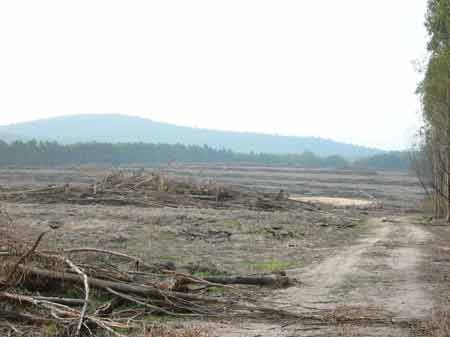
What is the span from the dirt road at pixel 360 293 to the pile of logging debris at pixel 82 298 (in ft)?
2.51

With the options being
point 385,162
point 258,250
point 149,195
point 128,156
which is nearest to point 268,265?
point 258,250

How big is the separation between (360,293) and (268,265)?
3.97m

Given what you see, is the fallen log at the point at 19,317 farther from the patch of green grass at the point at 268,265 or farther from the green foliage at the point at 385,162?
the green foliage at the point at 385,162

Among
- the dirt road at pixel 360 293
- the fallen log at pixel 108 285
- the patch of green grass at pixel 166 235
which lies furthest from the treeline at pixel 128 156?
the fallen log at pixel 108 285

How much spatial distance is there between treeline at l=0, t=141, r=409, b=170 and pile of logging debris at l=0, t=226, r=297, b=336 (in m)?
78.9

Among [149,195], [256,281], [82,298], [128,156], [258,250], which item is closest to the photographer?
[82,298]

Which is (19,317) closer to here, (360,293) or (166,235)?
(360,293)

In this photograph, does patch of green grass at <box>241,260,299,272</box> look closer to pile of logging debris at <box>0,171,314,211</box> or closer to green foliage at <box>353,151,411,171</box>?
pile of logging debris at <box>0,171,314,211</box>

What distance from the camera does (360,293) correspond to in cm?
936

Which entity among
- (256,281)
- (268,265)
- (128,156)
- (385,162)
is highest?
A: (128,156)

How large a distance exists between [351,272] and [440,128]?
17596 millimetres

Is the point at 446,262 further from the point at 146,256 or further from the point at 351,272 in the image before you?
the point at 146,256

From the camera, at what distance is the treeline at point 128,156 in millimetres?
91750

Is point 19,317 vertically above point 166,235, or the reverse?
point 19,317
